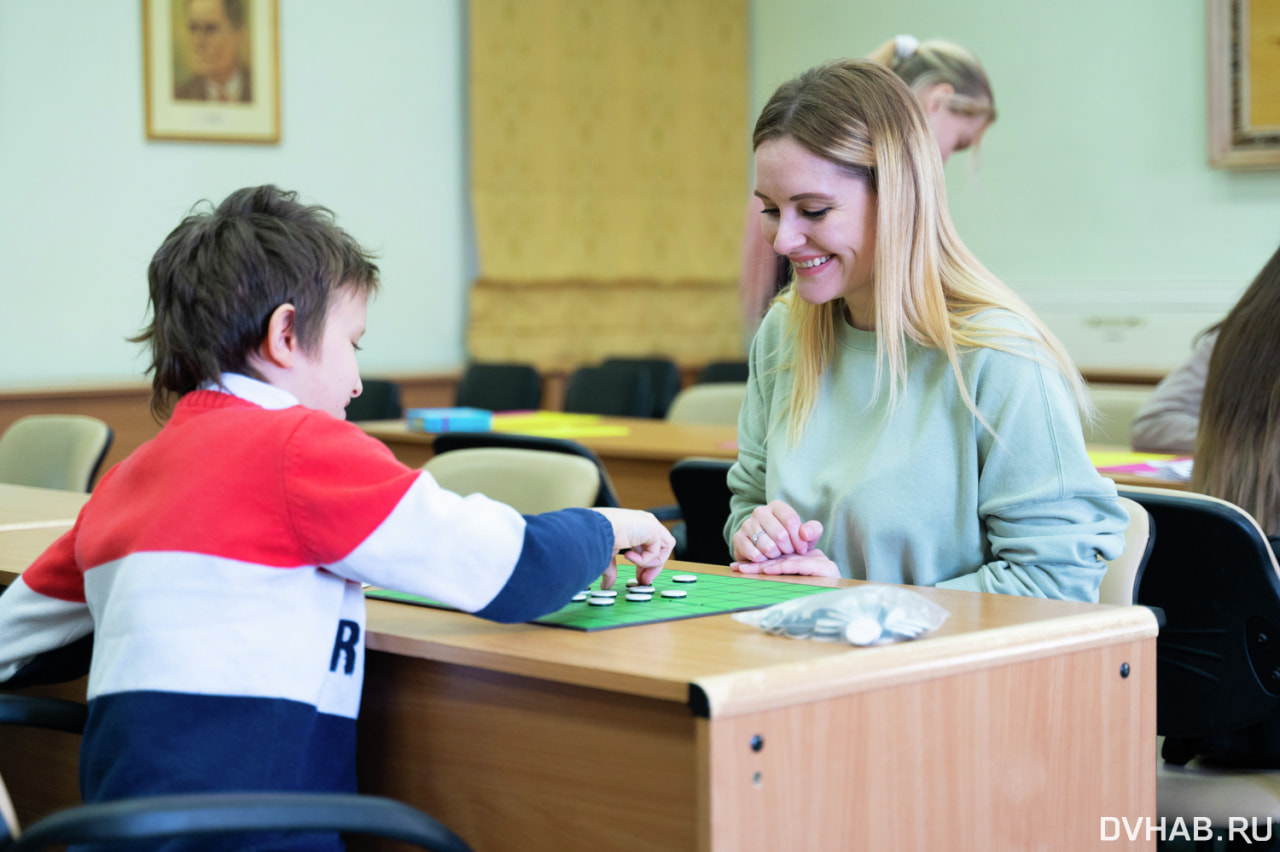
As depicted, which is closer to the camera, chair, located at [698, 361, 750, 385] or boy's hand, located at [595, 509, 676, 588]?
boy's hand, located at [595, 509, 676, 588]

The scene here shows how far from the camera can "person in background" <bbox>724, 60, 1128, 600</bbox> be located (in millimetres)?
1670

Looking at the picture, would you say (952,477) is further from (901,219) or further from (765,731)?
(765,731)

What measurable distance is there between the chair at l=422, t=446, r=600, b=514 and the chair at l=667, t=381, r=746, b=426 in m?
2.00

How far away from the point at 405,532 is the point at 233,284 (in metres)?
0.31

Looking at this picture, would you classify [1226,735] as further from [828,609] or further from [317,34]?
[317,34]

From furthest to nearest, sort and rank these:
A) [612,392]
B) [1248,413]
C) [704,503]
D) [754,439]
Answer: [612,392]
[704,503]
[1248,413]
[754,439]

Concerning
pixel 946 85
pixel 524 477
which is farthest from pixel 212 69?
pixel 524 477

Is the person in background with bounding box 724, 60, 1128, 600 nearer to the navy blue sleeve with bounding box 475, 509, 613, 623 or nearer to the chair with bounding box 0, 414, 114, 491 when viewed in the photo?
the navy blue sleeve with bounding box 475, 509, 613, 623

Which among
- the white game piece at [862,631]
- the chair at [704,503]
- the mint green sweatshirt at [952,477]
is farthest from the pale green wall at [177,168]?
the white game piece at [862,631]

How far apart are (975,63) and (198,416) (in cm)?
257

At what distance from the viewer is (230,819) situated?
109cm

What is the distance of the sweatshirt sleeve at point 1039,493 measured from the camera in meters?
1.65

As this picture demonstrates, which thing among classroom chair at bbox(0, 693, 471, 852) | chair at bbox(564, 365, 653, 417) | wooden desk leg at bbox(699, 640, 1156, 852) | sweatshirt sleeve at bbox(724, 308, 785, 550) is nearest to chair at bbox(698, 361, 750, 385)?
chair at bbox(564, 365, 653, 417)

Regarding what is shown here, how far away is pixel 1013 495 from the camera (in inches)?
66.4
